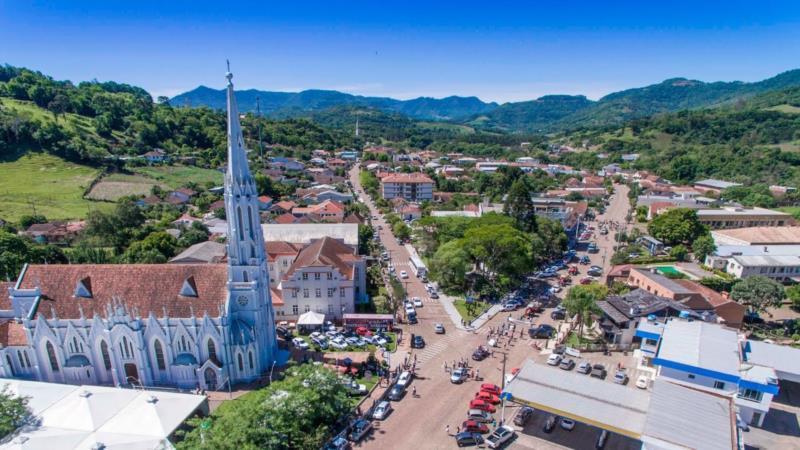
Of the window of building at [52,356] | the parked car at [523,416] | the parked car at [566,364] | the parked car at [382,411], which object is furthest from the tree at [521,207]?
the window of building at [52,356]

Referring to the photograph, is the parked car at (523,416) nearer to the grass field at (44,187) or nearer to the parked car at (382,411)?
the parked car at (382,411)

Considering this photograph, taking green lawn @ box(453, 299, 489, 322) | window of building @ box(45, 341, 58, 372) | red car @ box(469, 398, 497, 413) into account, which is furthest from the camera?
green lawn @ box(453, 299, 489, 322)

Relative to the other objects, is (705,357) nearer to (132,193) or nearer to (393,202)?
(393,202)

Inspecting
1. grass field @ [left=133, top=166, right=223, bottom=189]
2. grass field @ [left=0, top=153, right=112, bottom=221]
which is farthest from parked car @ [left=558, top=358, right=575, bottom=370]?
grass field @ [left=133, top=166, right=223, bottom=189]

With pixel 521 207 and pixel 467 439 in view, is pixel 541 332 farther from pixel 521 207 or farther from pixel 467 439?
pixel 521 207

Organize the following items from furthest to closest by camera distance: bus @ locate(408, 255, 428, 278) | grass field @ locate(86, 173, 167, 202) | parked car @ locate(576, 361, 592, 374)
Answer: grass field @ locate(86, 173, 167, 202), bus @ locate(408, 255, 428, 278), parked car @ locate(576, 361, 592, 374)

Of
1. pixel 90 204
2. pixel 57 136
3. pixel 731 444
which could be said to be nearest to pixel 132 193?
pixel 90 204

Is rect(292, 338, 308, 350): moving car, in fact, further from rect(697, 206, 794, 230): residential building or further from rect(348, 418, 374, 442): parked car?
rect(697, 206, 794, 230): residential building
